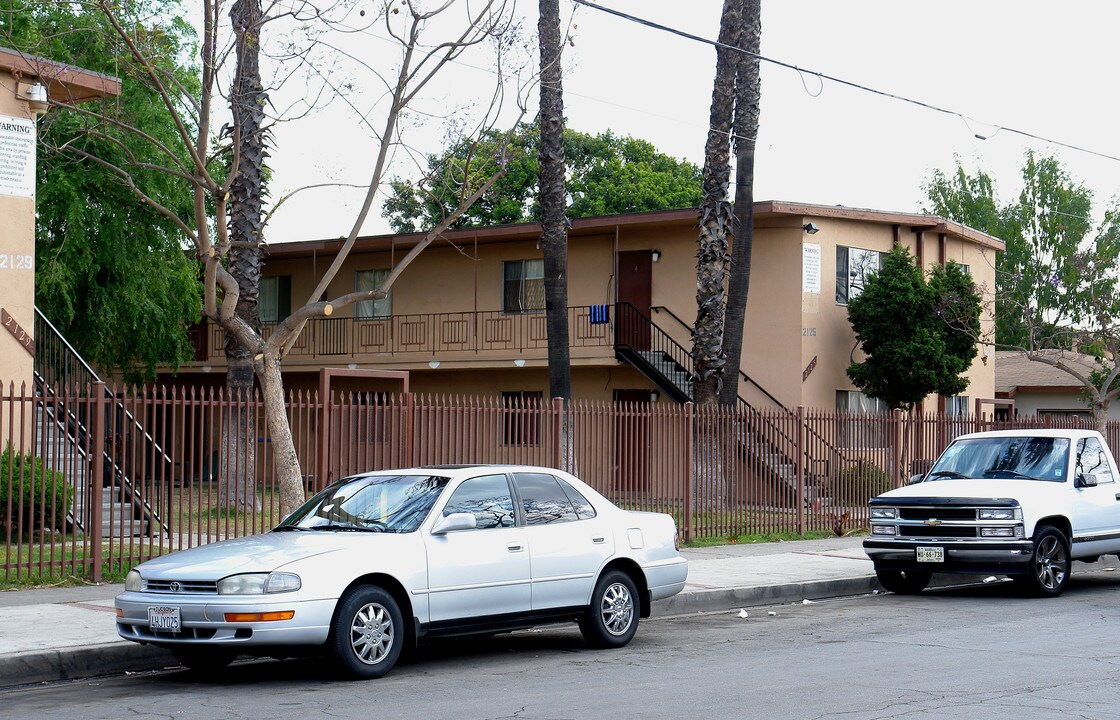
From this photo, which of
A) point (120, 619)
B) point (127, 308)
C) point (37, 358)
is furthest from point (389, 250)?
point (120, 619)

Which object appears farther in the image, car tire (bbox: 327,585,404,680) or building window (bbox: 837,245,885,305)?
building window (bbox: 837,245,885,305)

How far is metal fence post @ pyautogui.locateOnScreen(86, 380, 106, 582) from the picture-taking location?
522 inches

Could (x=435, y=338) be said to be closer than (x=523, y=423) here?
No

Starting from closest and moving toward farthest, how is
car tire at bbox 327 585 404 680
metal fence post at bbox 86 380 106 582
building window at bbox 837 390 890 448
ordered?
1. car tire at bbox 327 585 404 680
2. metal fence post at bbox 86 380 106 582
3. building window at bbox 837 390 890 448

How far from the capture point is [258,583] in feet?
28.7

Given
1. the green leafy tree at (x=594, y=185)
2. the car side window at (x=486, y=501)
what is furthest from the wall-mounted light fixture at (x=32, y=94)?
the green leafy tree at (x=594, y=185)

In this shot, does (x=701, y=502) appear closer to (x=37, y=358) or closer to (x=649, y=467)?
(x=649, y=467)

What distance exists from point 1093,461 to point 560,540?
8.03 metres

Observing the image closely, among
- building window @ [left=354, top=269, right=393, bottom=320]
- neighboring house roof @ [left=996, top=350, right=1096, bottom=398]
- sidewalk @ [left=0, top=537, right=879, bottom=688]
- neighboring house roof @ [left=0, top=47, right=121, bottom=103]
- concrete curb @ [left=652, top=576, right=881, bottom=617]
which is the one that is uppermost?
neighboring house roof @ [left=0, top=47, right=121, bottom=103]

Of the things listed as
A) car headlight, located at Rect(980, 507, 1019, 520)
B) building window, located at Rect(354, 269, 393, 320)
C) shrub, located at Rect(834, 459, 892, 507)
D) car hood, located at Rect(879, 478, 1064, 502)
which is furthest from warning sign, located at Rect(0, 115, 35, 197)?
building window, located at Rect(354, 269, 393, 320)

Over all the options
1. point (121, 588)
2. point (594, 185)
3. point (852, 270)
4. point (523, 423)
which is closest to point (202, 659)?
point (121, 588)

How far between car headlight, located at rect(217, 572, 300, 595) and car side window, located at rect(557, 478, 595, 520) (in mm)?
2737

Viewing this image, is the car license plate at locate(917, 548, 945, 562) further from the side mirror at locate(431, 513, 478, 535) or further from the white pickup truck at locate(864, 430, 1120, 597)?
the side mirror at locate(431, 513, 478, 535)

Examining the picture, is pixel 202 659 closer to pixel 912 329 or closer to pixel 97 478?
pixel 97 478
